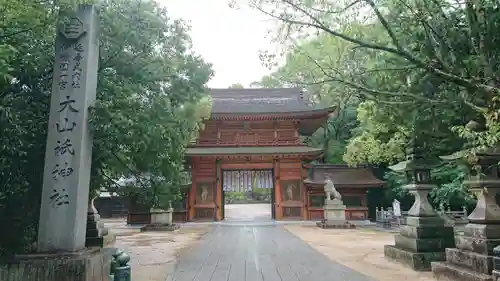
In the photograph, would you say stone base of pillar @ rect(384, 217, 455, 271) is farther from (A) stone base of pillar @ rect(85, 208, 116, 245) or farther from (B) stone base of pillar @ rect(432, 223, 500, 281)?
(A) stone base of pillar @ rect(85, 208, 116, 245)

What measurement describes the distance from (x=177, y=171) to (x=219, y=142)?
1456 centimetres

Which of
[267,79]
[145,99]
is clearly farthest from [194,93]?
[267,79]

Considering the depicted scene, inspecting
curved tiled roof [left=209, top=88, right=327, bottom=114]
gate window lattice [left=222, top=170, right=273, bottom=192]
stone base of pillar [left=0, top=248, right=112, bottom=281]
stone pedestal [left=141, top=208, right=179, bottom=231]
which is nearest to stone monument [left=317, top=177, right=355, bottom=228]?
gate window lattice [left=222, top=170, right=273, bottom=192]

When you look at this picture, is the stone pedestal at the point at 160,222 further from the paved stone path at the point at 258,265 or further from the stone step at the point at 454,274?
the stone step at the point at 454,274

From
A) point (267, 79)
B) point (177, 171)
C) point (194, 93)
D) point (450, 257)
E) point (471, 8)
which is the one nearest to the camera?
point (471, 8)

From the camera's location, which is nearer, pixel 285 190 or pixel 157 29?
pixel 157 29

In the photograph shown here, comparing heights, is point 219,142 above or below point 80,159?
above

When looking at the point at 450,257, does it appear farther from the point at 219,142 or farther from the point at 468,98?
the point at 219,142

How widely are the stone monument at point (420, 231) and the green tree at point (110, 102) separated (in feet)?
16.2

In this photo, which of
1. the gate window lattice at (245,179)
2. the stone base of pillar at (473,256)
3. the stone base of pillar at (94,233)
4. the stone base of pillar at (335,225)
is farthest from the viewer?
the gate window lattice at (245,179)

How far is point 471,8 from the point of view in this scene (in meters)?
5.00

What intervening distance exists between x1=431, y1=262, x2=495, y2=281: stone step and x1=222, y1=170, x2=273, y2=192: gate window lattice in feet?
55.5

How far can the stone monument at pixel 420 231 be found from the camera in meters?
6.94

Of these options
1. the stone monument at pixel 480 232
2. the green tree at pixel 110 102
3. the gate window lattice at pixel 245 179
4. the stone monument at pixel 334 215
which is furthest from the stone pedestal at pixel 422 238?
the gate window lattice at pixel 245 179
